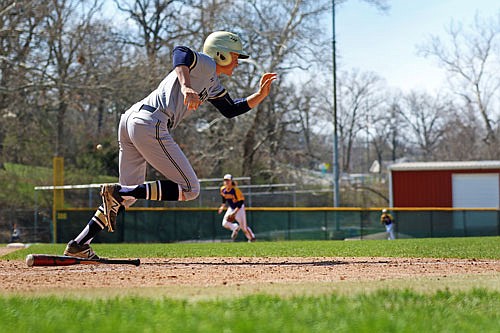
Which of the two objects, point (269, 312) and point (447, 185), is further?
point (447, 185)

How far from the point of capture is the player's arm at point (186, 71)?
22.5 feet

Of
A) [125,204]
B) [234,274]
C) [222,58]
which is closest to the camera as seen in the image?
[234,274]

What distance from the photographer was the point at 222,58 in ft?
25.0

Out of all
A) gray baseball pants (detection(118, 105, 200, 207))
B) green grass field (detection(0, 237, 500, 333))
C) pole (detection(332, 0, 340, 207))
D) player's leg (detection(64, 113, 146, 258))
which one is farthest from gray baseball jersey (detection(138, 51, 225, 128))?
pole (detection(332, 0, 340, 207))

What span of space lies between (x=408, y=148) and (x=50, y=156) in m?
Result: 47.9

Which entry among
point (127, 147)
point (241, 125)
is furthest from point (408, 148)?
point (127, 147)

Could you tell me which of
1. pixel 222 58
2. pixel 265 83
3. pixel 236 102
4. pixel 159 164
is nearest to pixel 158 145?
pixel 159 164

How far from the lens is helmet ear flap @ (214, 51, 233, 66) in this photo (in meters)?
7.61

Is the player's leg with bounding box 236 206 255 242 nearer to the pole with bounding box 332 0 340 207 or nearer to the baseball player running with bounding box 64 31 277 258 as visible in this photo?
the pole with bounding box 332 0 340 207

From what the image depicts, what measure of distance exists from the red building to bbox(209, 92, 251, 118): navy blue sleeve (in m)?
31.5

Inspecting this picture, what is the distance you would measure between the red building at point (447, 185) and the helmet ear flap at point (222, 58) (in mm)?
32069

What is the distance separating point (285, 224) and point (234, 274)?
2218 cm

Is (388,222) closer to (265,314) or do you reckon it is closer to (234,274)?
(234,274)

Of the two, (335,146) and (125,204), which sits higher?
(335,146)
